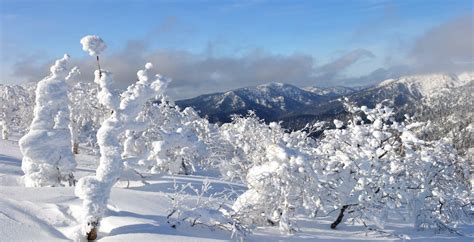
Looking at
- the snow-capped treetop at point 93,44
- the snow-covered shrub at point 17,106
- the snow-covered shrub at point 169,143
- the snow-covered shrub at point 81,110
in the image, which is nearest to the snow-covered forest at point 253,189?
the snow-capped treetop at point 93,44

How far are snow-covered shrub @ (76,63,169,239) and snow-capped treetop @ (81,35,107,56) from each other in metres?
0.86

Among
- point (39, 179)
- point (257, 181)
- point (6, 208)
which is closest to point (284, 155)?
point (257, 181)

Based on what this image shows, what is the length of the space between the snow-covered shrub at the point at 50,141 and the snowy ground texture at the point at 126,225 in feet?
13.6

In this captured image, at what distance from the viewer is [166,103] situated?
4125 centimetres

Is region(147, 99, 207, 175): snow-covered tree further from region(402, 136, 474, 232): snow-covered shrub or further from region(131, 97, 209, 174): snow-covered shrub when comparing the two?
region(402, 136, 474, 232): snow-covered shrub

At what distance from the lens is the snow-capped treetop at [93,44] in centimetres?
1387

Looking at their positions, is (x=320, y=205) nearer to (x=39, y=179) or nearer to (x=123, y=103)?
(x=123, y=103)

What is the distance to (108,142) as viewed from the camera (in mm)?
14188

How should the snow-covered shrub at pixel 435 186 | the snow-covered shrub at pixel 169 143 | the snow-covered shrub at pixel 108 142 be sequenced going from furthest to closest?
the snow-covered shrub at pixel 169 143 → the snow-covered shrub at pixel 435 186 → the snow-covered shrub at pixel 108 142

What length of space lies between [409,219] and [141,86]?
12.6 m

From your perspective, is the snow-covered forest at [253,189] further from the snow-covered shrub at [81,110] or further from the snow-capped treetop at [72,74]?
the snow-covered shrub at [81,110]

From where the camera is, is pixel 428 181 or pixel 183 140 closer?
pixel 428 181

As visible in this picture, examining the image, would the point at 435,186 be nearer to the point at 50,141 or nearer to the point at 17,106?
the point at 50,141

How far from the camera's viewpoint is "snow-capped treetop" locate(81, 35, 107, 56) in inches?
546
